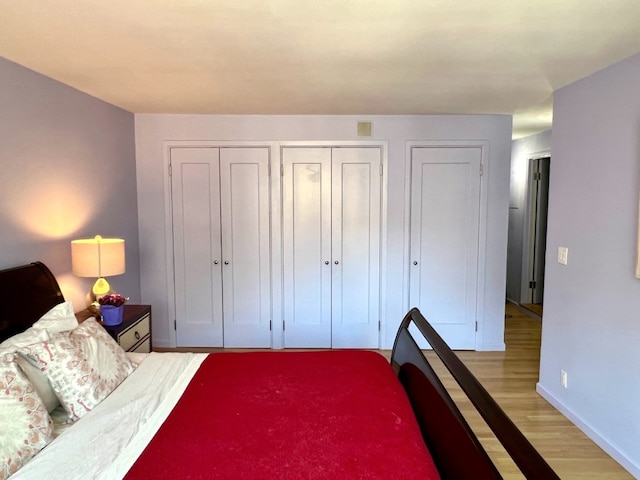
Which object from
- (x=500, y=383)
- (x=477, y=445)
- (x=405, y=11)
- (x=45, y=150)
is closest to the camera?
(x=477, y=445)

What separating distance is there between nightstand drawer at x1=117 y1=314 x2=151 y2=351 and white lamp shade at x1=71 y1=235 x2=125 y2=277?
0.41 meters

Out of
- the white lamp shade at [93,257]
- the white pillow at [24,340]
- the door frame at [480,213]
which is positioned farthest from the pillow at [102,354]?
the door frame at [480,213]

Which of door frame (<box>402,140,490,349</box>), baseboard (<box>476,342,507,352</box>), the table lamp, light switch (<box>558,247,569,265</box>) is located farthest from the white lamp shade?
baseboard (<box>476,342,507,352</box>)

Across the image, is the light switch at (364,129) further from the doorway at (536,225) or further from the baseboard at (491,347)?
the doorway at (536,225)

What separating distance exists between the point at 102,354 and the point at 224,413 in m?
0.72

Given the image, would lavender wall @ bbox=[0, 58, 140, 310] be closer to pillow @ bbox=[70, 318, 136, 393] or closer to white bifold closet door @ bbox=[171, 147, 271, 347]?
white bifold closet door @ bbox=[171, 147, 271, 347]

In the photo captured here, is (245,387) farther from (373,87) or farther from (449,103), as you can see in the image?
(449,103)

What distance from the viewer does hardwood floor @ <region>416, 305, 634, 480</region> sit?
2.15 metres

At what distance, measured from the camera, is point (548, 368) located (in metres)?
2.88

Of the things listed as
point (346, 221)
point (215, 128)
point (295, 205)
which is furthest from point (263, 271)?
point (215, 128)

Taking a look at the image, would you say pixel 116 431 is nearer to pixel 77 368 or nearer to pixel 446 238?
pixel 77 368

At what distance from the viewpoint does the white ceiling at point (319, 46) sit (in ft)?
5.26

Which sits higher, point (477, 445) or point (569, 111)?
point (569, 111)

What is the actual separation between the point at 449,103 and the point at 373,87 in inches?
33.0
